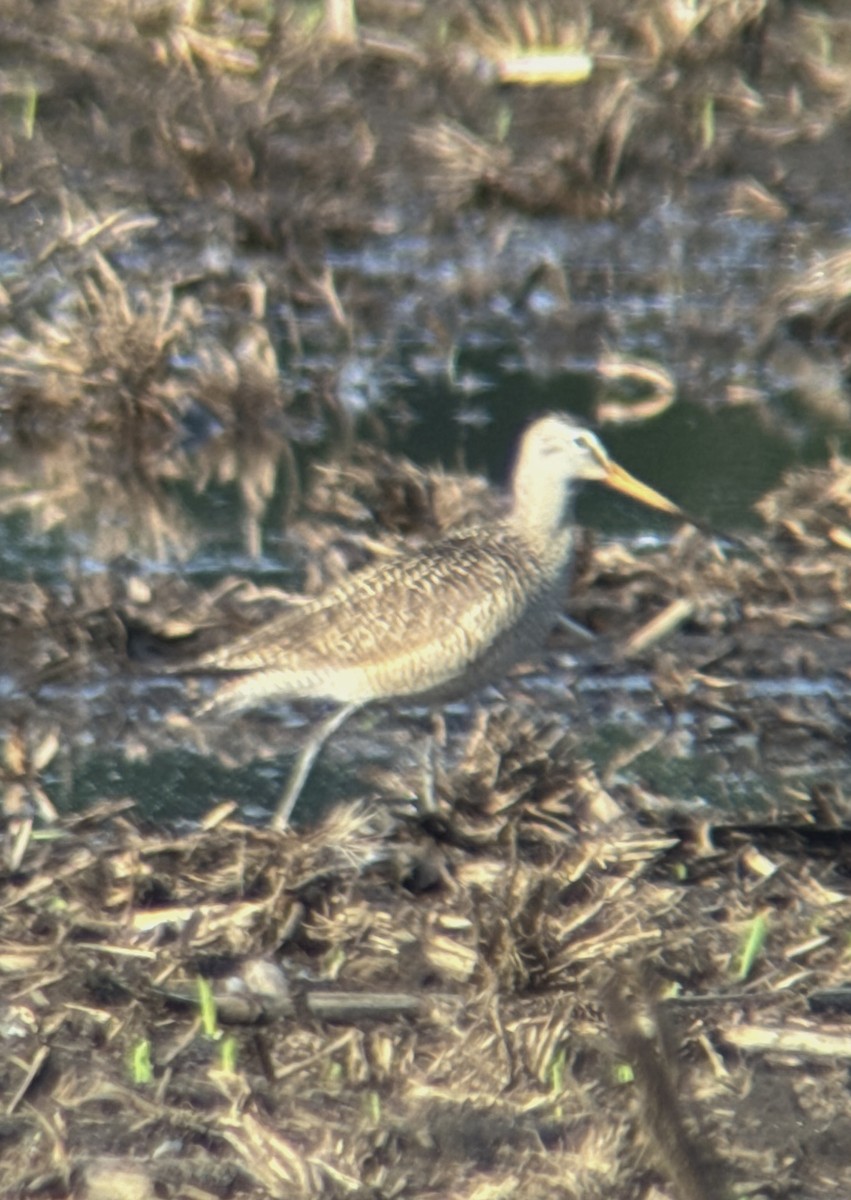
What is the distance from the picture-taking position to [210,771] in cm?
612

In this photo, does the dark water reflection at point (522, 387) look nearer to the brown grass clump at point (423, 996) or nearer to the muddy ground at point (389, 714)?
the muddy ground at point (389, 714)

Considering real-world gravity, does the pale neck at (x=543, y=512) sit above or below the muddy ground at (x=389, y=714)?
above

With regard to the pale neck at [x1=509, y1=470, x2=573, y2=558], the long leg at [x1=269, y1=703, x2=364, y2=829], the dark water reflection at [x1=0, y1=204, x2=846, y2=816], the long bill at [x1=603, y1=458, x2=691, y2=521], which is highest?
the pale neck at [x1=509, y1=470, x2=573, y2=558]

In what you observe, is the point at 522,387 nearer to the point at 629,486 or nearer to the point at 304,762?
the point at 629,486

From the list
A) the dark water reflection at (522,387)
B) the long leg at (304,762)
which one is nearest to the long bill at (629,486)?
the dark water reflection at (522,387)

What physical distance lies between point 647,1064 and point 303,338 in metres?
7.19

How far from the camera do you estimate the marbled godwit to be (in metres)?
5.89

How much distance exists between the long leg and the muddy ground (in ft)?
0.50

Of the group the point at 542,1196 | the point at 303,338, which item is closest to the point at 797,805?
the point at 542,1196

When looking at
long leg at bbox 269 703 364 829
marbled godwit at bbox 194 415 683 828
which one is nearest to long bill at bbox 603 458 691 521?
marbled godwit at bbox 194 415 683 828

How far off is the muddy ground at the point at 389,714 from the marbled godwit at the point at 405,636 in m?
0.19

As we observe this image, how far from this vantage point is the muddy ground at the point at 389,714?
4535 millimetres

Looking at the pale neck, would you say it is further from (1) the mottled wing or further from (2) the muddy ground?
(2) the muddy ground

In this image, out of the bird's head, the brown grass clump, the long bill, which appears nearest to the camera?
the brown grass clump
